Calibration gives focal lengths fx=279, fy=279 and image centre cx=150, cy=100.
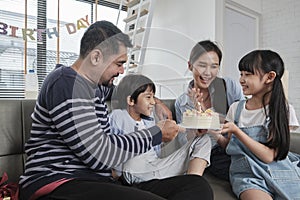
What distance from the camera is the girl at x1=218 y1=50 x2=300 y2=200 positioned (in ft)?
3.28

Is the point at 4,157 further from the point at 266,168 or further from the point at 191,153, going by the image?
the point at 266,168

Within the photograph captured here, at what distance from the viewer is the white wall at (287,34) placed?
133 inches

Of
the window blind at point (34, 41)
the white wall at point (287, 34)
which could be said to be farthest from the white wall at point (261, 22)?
the window blind at point (34, 41)

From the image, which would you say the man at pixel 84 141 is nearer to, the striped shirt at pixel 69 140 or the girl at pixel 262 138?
the striped shirt at pixel 69 140

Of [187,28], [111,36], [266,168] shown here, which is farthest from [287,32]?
[111,36]

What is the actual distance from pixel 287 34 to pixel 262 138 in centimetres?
284

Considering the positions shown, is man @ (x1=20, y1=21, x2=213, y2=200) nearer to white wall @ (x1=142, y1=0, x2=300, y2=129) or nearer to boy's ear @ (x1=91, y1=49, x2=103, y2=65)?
boy's ear @ (x1=91, y1=49, x2=103, y2=65)

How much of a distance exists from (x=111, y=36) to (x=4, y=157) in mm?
609

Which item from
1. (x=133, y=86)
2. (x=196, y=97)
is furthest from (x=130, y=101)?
(x=196, y=97)

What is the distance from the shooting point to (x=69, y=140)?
0.77m

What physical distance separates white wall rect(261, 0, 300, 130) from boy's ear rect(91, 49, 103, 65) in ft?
10.3

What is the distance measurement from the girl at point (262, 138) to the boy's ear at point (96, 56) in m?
0.52

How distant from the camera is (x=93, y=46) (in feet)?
2.78

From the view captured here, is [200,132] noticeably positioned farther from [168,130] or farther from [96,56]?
[96,56]
